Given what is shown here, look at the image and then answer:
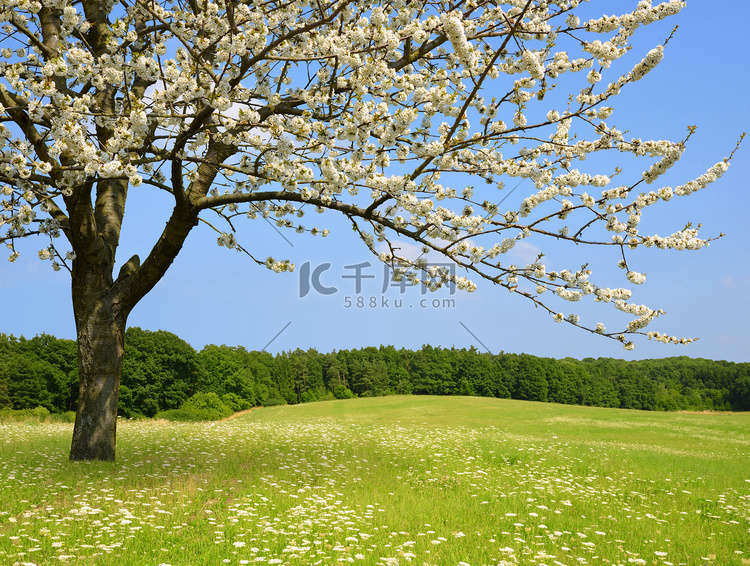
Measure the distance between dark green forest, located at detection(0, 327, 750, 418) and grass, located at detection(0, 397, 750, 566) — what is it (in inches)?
1277

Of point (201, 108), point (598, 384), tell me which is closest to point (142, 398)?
point (201, 108)

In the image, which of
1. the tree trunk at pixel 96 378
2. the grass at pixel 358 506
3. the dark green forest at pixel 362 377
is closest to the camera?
the grass at pixel 358 506

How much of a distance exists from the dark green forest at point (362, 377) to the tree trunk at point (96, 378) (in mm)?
35448

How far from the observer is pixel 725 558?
289 inches

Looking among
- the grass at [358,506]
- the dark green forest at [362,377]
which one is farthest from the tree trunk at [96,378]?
the dark green forest at [362,377]

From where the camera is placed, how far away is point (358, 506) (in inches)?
323

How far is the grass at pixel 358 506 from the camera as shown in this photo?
641cm

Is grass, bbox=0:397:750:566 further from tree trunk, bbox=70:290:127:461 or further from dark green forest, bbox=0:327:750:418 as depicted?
dark green forest, bbox=0:327:750:418

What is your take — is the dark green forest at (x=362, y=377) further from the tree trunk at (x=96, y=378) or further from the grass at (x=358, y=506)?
the tree trunk at (x=96, y=378)

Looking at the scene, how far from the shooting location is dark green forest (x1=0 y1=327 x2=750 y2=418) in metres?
45.1

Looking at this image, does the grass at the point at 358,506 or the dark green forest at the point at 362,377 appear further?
the dark green forest at the point at 362,377

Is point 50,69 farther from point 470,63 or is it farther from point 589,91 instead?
point 589,91

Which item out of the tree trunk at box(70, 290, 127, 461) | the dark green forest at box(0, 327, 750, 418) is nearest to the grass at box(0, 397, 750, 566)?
the tree trunk at box(70, 290, 127, 461)

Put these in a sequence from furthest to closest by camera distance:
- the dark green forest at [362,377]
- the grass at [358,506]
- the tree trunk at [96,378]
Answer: the dark green forest at [362,377], the tree trunk at [96,378], the grass at [358,506]
